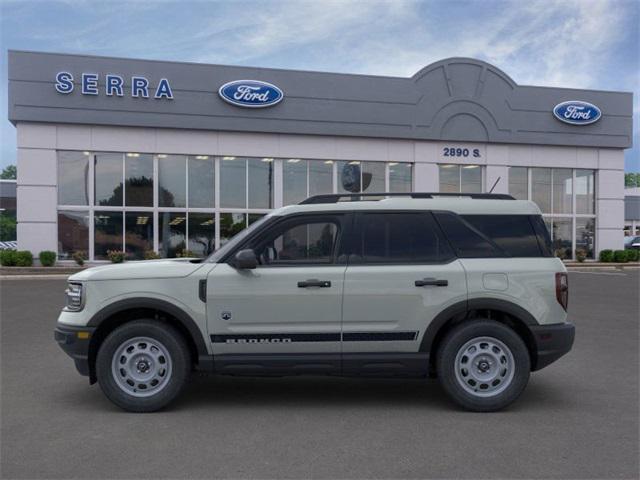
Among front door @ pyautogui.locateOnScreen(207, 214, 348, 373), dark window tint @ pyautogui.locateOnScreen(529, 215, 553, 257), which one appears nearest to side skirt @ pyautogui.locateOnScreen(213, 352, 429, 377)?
front door @ pyautogui.locateOnScreen(207, 214, 348, 373)

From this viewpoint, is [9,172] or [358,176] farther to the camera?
[9,172]

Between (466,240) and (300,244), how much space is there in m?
1.58

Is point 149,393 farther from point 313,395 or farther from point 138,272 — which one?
point 313,395

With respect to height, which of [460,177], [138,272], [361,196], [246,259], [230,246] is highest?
[460,177]

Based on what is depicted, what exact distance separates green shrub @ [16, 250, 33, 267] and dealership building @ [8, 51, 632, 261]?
3.16 ft

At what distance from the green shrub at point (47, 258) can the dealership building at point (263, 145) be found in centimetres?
79

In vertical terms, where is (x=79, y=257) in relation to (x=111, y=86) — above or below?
below

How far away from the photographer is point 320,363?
205 inches

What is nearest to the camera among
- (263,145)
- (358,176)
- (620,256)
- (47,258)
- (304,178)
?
(47,258)

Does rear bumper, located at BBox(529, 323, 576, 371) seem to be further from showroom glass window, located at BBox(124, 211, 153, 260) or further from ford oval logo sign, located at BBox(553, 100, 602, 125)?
ford oval logo sign, located at BBox(553, 100, 602, 125)

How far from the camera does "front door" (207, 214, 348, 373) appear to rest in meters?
5.17

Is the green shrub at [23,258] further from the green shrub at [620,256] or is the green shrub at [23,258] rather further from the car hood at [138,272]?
the green shrub at [620,256]

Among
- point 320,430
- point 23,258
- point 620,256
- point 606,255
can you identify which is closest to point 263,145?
point 23,258

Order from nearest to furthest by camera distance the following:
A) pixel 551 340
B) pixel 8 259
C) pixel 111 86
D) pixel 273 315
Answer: pixel 273 315
pixel 551 340
pixel 8 259
pixel 111 86
